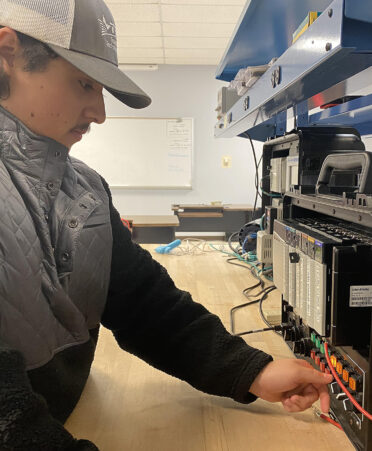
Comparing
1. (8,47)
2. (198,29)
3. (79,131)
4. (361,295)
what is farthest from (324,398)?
(198,29)

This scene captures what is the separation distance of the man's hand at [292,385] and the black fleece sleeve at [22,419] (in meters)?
0.35

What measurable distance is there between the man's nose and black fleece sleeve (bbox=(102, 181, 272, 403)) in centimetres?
20

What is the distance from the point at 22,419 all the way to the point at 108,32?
0.55m

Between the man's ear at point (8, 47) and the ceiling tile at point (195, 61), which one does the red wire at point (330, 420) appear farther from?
the ceiling tile at point (195, 61)

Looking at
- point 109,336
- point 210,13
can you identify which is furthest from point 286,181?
point 210,13

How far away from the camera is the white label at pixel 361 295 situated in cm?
56

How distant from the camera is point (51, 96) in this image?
0.60m

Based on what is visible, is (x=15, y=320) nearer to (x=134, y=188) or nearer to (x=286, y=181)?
(x=286, y=181)

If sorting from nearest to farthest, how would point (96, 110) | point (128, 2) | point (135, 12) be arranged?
point (96, 110) < point (128, 2) < point (135, 12)

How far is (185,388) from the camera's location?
30.4 inches

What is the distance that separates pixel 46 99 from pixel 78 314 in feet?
1.13

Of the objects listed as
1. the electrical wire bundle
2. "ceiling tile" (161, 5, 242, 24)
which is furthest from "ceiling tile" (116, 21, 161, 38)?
the electrical wire bundle

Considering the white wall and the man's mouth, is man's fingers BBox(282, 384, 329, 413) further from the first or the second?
the white wall

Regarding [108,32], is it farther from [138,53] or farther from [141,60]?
[141,60]
